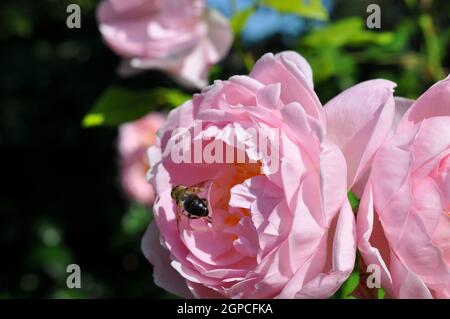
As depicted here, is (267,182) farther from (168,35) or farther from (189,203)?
(168,35)

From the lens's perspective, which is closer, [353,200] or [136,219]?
[353,200]

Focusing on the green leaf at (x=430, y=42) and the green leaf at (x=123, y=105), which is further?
the green leaf at (x=430, y=42)
